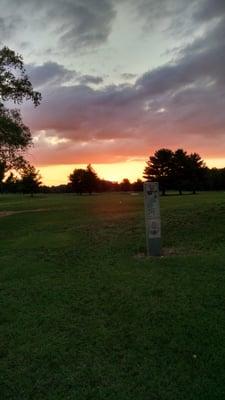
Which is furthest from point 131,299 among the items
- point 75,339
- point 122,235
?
point 122,235

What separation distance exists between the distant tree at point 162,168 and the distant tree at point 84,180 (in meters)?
21.7

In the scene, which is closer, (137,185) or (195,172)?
(195,172)

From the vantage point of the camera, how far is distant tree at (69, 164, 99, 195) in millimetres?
97688

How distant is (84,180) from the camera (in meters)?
97.6

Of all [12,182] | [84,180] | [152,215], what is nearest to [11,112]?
[152,215]

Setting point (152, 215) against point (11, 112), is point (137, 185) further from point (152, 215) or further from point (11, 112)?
point (152, 215)

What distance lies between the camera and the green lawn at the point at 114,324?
14.2ft

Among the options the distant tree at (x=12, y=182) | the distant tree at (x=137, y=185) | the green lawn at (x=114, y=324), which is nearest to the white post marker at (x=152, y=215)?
the green lawn at (x=114, y=324)

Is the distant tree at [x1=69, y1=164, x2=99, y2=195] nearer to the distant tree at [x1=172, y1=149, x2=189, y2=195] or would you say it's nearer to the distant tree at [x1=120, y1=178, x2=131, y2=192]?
the distant tree at [x1=120, y1=178, x2=131, y2=192]

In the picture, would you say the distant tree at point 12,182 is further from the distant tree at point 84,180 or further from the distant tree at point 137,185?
the distant tree at point 137,185

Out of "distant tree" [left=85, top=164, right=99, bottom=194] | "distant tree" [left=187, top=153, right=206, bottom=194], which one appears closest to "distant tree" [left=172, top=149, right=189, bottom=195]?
"distant tree" [left=187, top=153, right=206, bottom=194]

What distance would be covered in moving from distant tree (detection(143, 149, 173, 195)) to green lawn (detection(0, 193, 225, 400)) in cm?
6704

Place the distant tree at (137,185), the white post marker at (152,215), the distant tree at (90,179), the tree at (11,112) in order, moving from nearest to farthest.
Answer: the white post marker at (152,215) < the tree at (11,112) < the distant tree at (90,179) < the distant tree at (137,185)

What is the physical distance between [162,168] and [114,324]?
73795 millimetres
